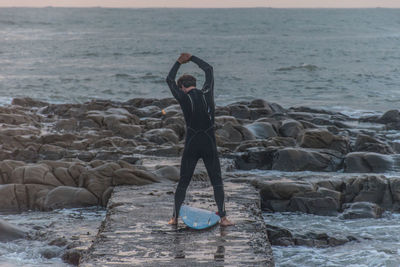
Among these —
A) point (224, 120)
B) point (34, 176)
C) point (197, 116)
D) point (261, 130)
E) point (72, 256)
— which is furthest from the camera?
point (224, 120)

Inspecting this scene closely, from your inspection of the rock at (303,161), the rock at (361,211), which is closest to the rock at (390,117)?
the rock at (303,161)

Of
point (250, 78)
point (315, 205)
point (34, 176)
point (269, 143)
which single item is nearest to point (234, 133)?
point (269, 143)

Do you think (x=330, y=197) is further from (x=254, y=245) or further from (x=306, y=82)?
(x=306, y=82)

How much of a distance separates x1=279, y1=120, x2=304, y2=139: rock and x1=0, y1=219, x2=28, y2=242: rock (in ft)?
30.4

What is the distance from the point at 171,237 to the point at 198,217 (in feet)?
2.03

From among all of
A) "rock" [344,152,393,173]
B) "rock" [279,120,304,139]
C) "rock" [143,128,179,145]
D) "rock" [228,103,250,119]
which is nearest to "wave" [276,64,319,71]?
"rock" [228,103,250,119]

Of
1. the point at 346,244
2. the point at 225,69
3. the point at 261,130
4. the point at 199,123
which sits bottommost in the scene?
the point at 346,244

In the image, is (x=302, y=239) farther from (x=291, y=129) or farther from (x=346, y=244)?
(x=291, y=129)

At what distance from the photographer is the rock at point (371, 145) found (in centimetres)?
1566

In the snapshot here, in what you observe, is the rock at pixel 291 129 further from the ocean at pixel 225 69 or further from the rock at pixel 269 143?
the ocean at pixel 225 69

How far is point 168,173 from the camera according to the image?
1203 cm

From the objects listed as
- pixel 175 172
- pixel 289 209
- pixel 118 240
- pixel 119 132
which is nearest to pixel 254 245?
pixel 118 240

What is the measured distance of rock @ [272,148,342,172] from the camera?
14023 mm

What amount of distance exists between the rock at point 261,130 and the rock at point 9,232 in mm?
8569
